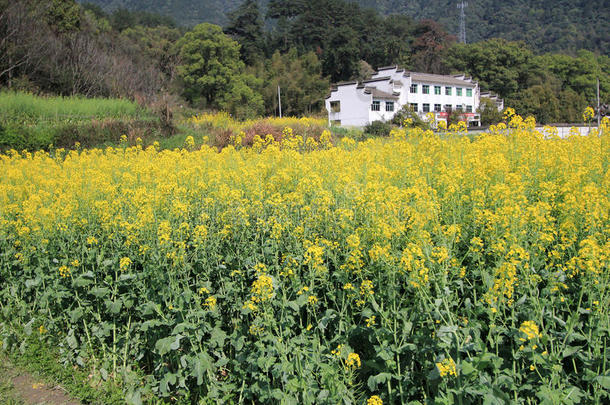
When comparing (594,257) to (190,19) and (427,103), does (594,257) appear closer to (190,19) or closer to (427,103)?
(427,103)

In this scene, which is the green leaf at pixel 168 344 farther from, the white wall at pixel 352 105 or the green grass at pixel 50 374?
the white wall at pixel 352 105

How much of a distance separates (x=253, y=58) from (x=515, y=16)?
80.8 metres

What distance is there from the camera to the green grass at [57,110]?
16.6m

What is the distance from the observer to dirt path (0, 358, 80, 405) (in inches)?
138

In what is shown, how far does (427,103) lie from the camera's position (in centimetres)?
5119

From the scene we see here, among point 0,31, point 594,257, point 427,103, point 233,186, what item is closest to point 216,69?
point 0,31

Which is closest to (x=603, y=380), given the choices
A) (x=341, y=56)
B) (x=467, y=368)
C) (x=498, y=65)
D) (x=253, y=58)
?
(x=467, y=368)

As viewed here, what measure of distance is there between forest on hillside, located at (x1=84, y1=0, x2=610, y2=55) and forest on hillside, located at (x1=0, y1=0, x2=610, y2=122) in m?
9.86

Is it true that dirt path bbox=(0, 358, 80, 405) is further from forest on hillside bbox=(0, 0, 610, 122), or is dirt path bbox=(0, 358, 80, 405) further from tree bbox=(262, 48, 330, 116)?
tree bbox=(262, 48, 330, 116)

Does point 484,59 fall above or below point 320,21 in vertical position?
below

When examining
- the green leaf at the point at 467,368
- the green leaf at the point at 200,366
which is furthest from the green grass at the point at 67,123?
the green leaf at the point at 467,368

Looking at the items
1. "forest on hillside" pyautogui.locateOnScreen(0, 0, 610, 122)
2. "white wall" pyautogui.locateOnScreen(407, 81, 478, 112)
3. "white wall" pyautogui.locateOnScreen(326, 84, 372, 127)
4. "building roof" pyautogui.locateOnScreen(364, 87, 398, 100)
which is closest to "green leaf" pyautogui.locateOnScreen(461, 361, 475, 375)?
"forest on hillside" pyautogui.locateOnScreen(0, 0, 610, 122)

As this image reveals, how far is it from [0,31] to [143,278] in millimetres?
28198

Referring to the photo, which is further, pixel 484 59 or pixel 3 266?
pixel 484 59
